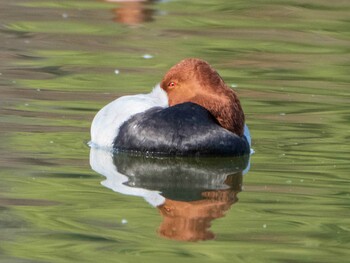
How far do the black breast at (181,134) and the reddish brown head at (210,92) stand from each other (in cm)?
6

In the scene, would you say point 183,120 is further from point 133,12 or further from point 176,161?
point 133,12

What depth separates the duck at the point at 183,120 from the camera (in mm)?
7918

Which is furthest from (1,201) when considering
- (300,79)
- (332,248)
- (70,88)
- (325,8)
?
(325,8)

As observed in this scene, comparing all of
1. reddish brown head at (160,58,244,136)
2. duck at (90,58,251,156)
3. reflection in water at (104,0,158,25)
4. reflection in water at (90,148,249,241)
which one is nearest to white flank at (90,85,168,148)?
duck at (90,58,251,156)

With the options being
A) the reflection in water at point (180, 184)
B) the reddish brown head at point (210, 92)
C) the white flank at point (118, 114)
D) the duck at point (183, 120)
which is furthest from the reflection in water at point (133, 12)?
the reflection in water at point (180, 184)

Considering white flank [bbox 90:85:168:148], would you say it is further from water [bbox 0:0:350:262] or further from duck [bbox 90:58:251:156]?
water [bbox 0:0:350:262]

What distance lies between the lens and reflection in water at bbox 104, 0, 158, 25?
13.8m

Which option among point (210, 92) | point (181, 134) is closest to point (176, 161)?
point (181, 134)

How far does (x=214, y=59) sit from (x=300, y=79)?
110cm

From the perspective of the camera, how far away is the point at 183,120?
7895mm

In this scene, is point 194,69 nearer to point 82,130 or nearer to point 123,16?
point 82,130

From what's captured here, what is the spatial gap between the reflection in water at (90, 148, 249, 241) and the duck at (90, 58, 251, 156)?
8cm

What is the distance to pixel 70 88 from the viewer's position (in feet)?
33.2

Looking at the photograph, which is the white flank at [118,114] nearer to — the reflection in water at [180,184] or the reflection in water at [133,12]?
the reflection in water at [180,184]
